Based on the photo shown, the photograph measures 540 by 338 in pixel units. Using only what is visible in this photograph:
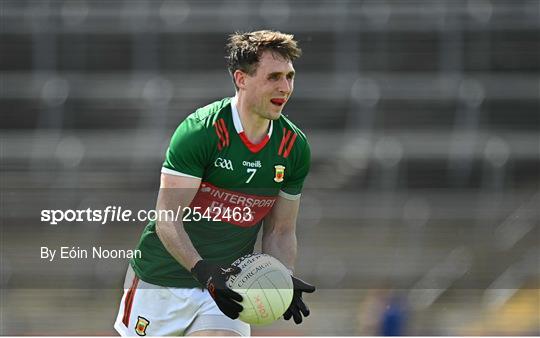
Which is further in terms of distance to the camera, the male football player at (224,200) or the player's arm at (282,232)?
the player's arm at (282,232)

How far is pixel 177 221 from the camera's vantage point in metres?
3.44

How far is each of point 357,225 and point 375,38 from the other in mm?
1752

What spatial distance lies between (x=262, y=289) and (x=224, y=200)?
366 millimetres

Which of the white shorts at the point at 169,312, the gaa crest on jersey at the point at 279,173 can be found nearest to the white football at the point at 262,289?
the white shorts at the point at 169,312

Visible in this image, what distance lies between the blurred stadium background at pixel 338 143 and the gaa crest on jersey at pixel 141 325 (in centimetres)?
365

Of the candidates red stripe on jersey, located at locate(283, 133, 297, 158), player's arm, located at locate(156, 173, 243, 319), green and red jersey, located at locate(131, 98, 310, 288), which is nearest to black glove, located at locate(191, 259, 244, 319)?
player's arm, located at locate(156, 173, 243, 319)

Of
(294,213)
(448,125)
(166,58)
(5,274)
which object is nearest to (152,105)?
(166,58)

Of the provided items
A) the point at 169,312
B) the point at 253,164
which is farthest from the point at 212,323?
the point at 253,164

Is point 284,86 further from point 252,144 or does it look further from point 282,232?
point 282,232

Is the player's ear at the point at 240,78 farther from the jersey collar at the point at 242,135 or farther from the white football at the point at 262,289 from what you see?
the white football at the point at 262,289

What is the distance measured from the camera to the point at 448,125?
8.33 metres

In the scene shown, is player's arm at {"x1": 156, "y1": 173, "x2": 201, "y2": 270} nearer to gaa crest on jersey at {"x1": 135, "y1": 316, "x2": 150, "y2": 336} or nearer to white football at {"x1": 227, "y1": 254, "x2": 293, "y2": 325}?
white football at {"x1": 227, "y1": 254, "x2": 293, "y2": 325}

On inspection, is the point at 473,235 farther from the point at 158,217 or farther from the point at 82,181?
the point at 158,217

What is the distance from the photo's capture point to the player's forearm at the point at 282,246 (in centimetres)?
372
